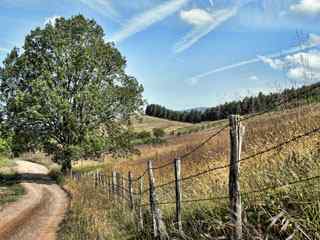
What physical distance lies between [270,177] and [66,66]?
1186 inches

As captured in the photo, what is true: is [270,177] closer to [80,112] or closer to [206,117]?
[80,112]

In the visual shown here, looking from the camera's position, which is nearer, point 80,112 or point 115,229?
point 115,229

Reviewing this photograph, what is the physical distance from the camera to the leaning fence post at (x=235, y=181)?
4543mm

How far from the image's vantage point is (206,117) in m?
108

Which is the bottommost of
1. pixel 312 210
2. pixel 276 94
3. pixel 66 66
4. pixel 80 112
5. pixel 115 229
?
pixel 115 229

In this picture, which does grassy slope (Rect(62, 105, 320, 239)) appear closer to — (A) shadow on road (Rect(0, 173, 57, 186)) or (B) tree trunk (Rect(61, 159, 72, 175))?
(A) shadow on road (Rect(0, 173, 57, 186))

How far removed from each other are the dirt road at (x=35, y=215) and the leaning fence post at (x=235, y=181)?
9759 mm

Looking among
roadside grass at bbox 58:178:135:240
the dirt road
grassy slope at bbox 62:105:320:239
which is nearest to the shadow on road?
the dirt road

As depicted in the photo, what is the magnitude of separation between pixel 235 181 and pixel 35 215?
1538 cm

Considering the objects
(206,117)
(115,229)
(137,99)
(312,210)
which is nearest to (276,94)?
(312,210)

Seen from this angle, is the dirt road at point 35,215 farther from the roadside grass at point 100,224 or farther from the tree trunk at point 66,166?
the tree trunk at point 66,166

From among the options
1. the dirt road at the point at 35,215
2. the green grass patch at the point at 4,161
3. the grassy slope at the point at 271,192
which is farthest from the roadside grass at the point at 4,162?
the grassy slope at the point at 271,192

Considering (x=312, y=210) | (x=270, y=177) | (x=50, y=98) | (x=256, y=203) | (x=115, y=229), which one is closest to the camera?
(x=312, y=210)

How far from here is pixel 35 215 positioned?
1861 centimetres
